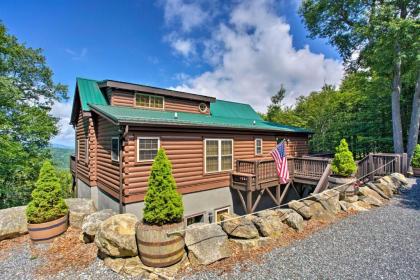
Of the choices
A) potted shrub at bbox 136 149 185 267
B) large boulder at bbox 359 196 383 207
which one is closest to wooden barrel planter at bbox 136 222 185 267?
potted shrub at bbox 136 149 185 267

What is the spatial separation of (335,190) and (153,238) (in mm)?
6676

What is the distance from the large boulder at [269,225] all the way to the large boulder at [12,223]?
23.4 ft

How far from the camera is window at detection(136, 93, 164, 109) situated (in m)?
10.4

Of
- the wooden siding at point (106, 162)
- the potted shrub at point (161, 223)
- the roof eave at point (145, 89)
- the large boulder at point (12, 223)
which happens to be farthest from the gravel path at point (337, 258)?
the roof eave at point (145, 89)

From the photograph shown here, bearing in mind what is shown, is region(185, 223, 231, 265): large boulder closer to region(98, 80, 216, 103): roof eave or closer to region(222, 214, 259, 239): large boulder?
region(222, 214, 259, 239): large boulder

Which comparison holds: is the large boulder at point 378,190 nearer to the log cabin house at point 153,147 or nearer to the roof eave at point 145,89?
the log cabin house at point 153,147

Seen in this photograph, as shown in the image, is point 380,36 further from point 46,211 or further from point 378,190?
point 46,211

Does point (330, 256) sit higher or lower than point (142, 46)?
lower

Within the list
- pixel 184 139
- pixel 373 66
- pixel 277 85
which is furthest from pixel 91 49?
pixel 277 85

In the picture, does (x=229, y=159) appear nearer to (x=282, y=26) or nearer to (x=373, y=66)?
(x=282, y=26)

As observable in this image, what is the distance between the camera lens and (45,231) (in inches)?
229

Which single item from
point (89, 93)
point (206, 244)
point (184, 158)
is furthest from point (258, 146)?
point (89, 93)

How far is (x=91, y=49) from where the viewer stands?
591 inches

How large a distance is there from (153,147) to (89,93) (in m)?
5.25
